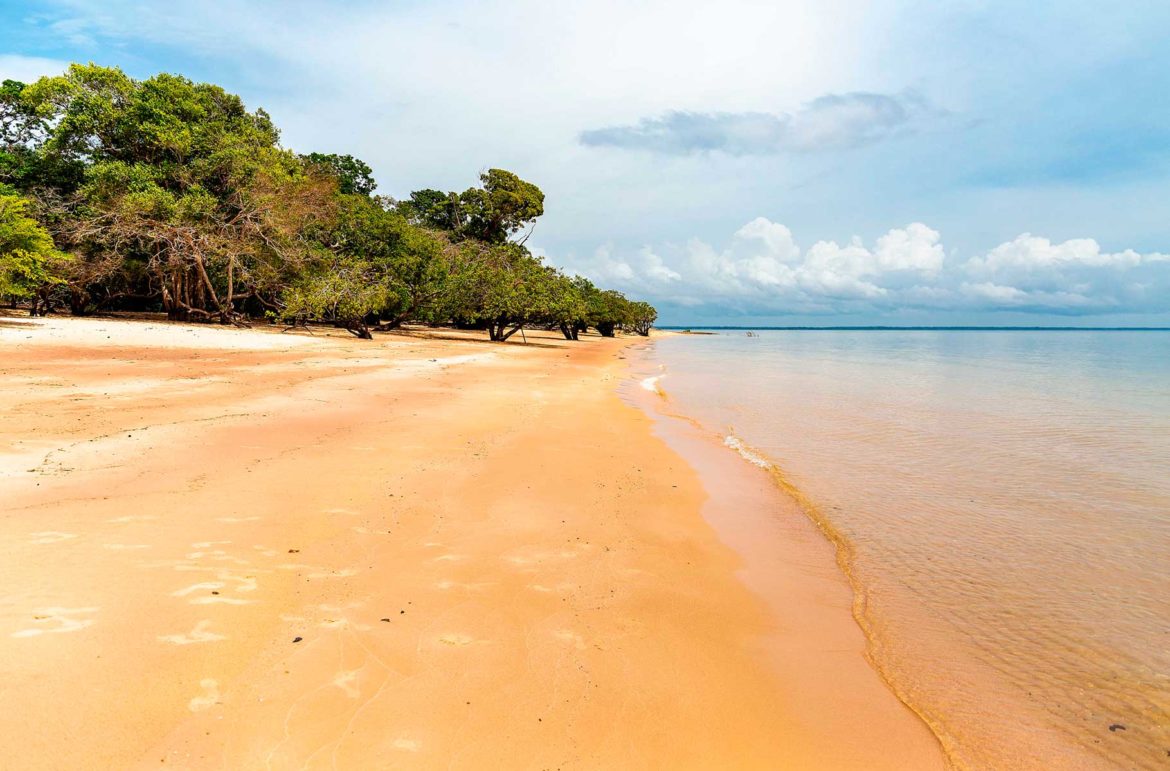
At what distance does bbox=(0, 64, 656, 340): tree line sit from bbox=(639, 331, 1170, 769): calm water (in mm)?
24309

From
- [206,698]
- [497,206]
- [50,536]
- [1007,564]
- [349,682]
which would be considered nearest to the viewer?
[206,698]

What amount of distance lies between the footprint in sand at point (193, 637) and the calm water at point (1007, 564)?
4467mm

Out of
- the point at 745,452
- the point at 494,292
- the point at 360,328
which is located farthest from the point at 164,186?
the point at 745,452

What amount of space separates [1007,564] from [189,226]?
3358 centimetres

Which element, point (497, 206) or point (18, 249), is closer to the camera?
point (18, 249)

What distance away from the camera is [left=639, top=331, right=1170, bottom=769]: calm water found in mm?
3592

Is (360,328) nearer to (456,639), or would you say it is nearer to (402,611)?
(402,611)

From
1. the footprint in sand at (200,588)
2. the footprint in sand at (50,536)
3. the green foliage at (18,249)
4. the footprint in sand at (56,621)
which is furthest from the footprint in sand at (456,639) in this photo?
the green foliage at (18,249)

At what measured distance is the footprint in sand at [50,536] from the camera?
4602 mm

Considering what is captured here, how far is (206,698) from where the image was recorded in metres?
3.01

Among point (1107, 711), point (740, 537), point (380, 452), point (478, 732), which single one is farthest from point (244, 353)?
point (1107, 711)

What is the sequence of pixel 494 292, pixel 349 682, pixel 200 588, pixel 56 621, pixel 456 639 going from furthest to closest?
pixel 494 292 < pixel 200 588 < pixel 456 639 < pixel 56 621 < pixel 349 682

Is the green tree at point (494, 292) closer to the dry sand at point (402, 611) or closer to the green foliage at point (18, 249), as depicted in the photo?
the green foliage at point (18, 249)

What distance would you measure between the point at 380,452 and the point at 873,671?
6.85m
